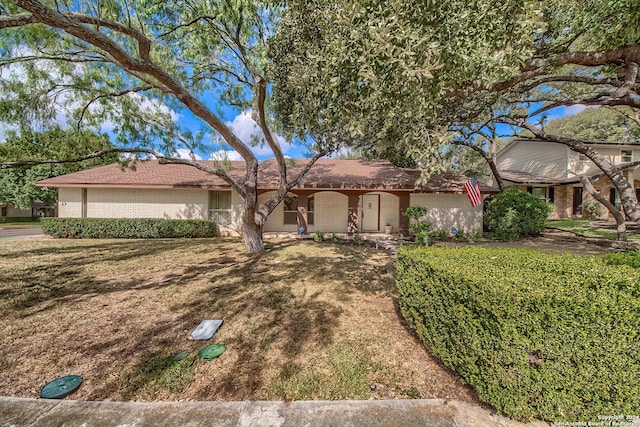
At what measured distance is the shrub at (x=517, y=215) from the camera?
11492 millimetres

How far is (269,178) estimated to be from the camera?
12.6 metres

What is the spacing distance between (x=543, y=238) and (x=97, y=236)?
819 inches

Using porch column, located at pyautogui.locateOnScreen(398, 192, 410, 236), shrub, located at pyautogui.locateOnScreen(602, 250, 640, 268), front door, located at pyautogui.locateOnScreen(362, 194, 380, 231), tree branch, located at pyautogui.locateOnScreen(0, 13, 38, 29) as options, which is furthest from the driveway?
shrub, located at pyautogui.locateOnScreen(602, 250, 640, 268)

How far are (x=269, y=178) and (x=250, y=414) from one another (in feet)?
36.8

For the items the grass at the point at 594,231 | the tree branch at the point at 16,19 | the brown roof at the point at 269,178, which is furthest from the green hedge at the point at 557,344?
the grass at the point at 594,231

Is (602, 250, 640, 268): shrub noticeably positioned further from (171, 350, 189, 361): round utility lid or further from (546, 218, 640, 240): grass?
(546, 218, 640, 240): grass

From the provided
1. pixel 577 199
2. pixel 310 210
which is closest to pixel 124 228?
pixel 310 210

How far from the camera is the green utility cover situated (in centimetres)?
297

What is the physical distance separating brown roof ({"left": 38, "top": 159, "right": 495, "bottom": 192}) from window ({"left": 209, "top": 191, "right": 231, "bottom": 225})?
0.86 metres

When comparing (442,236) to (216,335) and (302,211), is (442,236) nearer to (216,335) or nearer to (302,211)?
(302,211)

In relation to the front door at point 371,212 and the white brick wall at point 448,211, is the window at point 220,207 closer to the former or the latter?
the front door at point 371,212

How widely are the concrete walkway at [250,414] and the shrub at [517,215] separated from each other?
11811 mm

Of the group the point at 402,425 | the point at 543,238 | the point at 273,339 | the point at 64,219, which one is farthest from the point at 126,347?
the point at 543,238

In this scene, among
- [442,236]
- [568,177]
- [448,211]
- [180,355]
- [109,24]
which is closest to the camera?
[180,355]
